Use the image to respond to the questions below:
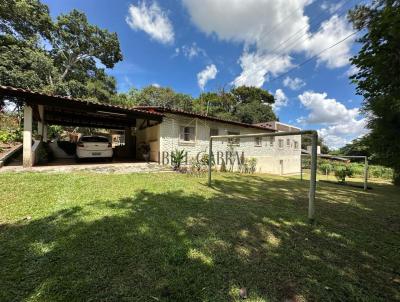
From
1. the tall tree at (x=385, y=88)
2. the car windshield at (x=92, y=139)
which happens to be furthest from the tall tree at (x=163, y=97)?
the tall tree at (x=385, y=88)

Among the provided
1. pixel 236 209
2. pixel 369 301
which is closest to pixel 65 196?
pixel 236 209

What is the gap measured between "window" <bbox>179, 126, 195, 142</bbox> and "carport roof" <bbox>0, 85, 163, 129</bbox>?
5.57ft

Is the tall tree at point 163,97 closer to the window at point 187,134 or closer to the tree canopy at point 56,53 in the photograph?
the tree canopy at point 56,53

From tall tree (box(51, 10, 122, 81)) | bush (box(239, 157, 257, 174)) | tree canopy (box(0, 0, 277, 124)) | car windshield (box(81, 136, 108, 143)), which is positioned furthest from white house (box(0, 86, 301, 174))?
tall tree (box(51, 10, 122, 81))

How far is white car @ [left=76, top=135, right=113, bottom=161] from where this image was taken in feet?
33.0

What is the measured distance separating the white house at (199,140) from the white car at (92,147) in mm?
2558

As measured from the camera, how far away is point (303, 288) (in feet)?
6.82

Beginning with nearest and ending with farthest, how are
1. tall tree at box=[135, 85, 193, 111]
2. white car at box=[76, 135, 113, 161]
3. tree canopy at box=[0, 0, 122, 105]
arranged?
white car at box=[76, 135, 113, 161] < tree canopy at box=[0, 0, 122, 105] < tall tree at box=[135, 85, 193, 111]

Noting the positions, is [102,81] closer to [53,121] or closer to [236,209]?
[53,121]

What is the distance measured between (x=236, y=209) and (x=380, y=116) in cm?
303

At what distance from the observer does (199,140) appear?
12.8 meters

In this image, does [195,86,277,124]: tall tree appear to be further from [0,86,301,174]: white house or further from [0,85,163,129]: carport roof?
[0,85,163,129]: carport roof

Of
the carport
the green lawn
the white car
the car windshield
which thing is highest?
the carport

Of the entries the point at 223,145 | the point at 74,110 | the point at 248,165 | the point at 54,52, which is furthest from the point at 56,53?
the point at 248,165
